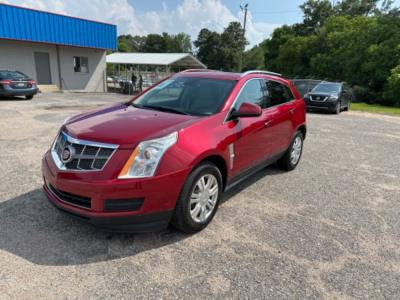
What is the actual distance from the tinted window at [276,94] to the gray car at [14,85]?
13658 millimetres

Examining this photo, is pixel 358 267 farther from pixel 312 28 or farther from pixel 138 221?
pixel 312 28

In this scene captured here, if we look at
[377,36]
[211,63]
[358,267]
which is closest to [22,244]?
[358,267]

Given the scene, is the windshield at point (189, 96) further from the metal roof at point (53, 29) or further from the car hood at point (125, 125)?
the metal roof at point (53, 29)

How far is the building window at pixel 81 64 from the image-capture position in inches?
921

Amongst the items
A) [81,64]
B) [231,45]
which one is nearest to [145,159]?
[81,64]

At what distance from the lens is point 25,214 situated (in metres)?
3.66

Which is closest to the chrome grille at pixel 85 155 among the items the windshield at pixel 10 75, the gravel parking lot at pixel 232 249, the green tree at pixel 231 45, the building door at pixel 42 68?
the gravel parking lot at pixel 232 249

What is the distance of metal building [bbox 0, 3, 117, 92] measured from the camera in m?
18.9

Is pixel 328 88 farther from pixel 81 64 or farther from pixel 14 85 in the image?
pixel 81 64

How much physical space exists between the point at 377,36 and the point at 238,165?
28.2 meters

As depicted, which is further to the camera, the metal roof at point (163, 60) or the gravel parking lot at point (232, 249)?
the metal roof at point (163, 60)

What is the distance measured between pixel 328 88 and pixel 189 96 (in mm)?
13440

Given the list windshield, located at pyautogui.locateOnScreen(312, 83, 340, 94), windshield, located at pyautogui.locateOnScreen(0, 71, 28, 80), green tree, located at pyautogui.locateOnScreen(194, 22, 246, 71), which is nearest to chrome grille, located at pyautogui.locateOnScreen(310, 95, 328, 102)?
windshield, located at pyautogui.locateOnScreen(312, 83, 340, 94)

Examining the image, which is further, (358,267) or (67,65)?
(67,65)
